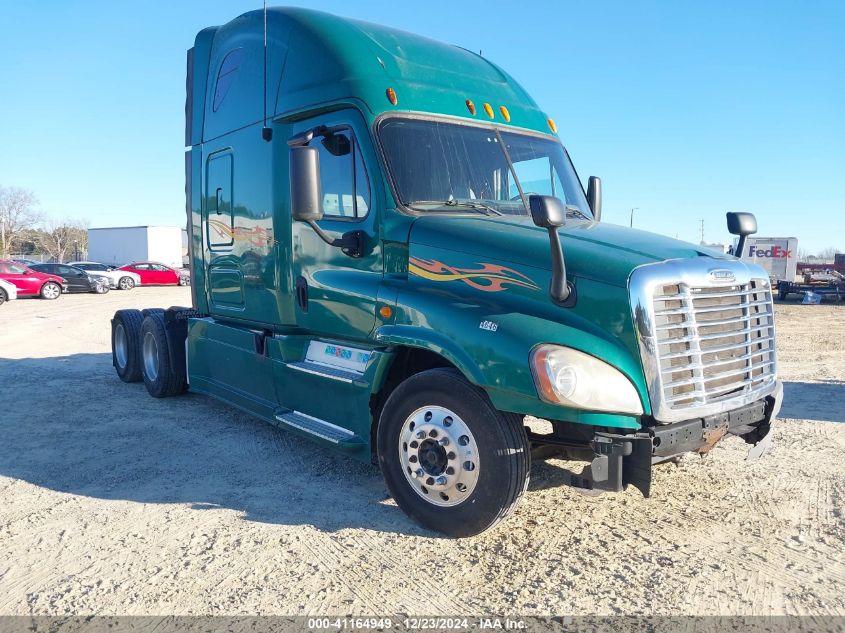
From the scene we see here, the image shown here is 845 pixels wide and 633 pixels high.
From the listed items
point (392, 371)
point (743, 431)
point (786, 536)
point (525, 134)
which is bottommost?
point (786, 536)

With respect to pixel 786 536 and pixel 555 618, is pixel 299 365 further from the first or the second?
pixel 786 536

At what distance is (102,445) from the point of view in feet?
19.9

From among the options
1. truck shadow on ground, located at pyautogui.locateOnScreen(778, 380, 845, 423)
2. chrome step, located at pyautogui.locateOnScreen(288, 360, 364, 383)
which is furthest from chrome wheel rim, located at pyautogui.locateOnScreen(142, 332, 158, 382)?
truck shadow on ground, located at pyautogui.locateOnScreen(778, 380, 845, 423)

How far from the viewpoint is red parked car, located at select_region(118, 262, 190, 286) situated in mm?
35219

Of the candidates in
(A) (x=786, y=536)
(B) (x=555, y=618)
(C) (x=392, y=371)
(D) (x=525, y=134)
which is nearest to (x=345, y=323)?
(C) (x=392, y=371)

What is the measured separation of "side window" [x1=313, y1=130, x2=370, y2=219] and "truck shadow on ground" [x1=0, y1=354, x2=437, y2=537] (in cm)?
204

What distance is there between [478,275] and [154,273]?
34.8 meters

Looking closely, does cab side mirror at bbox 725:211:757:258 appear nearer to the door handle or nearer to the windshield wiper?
the windshield wiper

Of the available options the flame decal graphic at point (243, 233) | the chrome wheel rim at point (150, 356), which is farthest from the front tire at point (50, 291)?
the flame decal graphic at point (243, 233)

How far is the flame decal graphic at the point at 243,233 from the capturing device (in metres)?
5.78

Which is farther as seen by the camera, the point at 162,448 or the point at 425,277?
the point at 162,448

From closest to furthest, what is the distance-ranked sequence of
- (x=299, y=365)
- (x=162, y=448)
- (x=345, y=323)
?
(x=345, y=323) → (x=299, y=365) → (x=162, y=448)

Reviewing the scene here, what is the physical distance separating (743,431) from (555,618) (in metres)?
1.98

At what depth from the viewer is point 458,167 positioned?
16.0 ft
